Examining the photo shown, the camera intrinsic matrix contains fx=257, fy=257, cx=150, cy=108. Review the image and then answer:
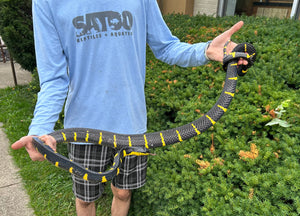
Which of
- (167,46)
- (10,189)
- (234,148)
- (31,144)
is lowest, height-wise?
(10,189)

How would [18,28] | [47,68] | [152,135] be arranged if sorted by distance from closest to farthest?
1. [47,68]
2. [152,135]
3. [18,28]

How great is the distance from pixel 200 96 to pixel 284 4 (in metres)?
4.94

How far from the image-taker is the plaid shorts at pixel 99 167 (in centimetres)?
228

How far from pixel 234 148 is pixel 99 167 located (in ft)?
4.20

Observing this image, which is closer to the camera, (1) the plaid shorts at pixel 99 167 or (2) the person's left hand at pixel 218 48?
(2) the person's left hand at pixel 218 48

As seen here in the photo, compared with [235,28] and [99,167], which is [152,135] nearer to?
[99,167]

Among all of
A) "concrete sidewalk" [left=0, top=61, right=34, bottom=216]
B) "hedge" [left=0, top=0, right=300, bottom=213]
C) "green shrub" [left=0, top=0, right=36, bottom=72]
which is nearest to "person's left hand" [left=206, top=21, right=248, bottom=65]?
"hedge" [left=0, top=0, right=300, bottom=213]

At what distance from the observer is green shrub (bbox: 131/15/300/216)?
2.04 meters

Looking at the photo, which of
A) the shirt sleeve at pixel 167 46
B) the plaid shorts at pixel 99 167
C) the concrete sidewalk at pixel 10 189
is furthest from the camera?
the concrete sidewalk at pixel 10 189

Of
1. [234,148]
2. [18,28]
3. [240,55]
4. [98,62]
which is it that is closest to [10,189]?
[98,62]

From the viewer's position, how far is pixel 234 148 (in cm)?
246

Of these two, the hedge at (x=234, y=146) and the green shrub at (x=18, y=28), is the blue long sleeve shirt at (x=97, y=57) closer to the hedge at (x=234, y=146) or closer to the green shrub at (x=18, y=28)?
the hedge at (x=234, y=146)

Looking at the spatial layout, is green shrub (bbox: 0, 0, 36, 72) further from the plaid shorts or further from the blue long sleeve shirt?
the plaid shorts

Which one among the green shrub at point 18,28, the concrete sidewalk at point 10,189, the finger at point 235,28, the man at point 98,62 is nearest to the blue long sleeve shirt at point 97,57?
the man at point 98,62
